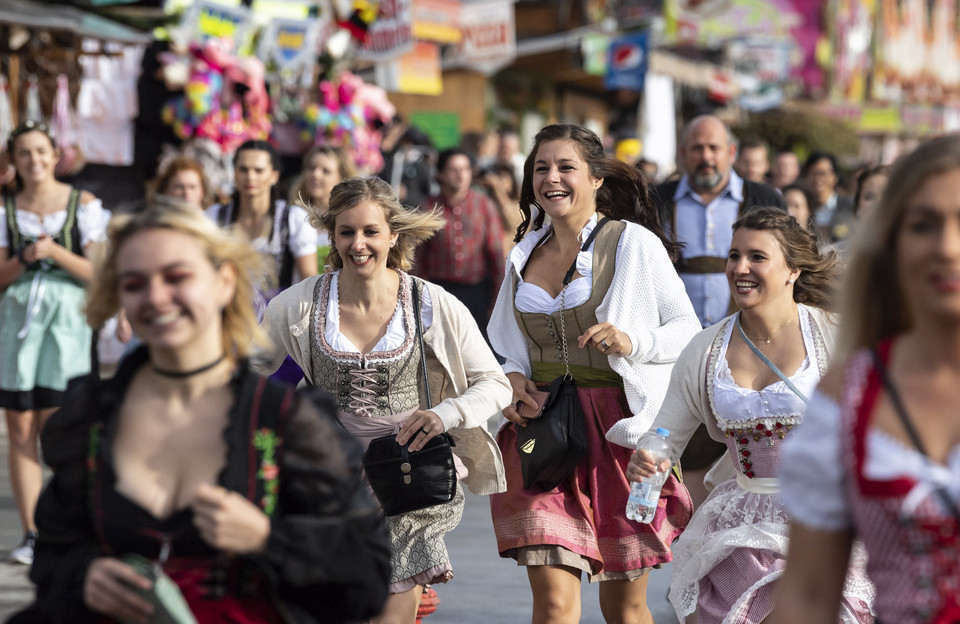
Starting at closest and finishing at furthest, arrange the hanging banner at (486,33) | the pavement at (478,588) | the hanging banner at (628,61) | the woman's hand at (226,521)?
the woman's hand at (226,521)
the pavement at (478,588)
the hanging banner at (486,33)
the hanging banner at (628,61)

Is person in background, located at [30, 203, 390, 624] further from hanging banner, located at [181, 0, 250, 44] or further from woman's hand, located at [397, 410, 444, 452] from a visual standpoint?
hanging banner, located at [181, 0, 250, 44]

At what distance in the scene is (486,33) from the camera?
63.2 ft

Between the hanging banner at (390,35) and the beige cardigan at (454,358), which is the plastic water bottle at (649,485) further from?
the hanging banner at (390,35)

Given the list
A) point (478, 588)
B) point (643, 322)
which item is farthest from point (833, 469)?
point (478, 588)

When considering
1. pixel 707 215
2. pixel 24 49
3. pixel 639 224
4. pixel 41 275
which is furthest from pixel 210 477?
pixel 24 49

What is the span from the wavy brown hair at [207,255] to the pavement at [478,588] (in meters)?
3.24

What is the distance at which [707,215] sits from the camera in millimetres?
7371

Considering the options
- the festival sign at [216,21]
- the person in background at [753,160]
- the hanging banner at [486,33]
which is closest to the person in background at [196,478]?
the person in background at [753,160]

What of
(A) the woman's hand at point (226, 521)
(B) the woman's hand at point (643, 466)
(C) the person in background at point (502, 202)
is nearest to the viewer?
(A) the woman's hand at point (226, 521)

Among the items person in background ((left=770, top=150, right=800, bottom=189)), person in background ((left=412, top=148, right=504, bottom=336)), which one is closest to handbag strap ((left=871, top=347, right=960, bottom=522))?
person in background ((left=412, top=148, right=504, bottom=336))

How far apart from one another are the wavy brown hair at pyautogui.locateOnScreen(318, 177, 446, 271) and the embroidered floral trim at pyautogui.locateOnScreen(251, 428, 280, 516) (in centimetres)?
232

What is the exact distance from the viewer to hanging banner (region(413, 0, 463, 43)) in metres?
18.0

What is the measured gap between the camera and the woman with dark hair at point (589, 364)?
4953 mm

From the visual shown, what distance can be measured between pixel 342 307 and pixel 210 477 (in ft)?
7.56
